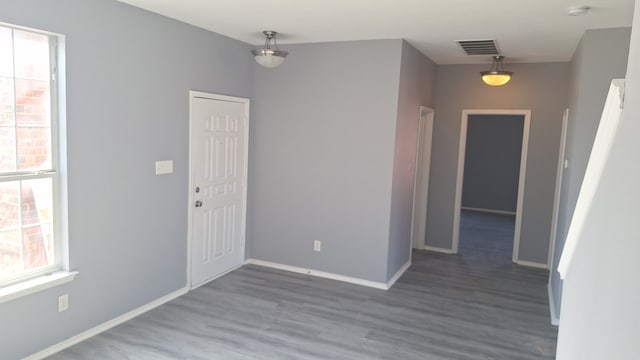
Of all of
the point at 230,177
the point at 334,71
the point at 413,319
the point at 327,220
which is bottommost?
the point at 413,319

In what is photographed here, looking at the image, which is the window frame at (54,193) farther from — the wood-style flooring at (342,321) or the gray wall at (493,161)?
the gray wall at (493,161)

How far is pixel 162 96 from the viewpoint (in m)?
3.88

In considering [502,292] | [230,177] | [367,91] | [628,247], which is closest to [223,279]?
[230,177]

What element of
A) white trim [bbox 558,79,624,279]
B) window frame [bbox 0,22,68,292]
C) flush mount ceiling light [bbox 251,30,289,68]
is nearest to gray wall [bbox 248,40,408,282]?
flush mount ceiling light [bbox 251,30,289,68]

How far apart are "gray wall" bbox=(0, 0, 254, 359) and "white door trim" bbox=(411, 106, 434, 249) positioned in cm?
297

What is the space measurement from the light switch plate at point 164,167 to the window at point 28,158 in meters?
0.89

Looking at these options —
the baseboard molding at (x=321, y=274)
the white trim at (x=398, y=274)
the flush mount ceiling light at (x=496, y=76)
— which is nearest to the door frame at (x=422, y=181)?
the white trim at (x=398, y=274)

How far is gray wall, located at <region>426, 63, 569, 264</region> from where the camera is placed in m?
5.47

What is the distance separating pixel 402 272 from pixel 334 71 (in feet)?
7.83

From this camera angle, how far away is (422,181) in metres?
6.19

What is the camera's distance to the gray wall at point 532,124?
547cm

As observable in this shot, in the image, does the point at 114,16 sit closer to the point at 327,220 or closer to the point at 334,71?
the point at 334,71

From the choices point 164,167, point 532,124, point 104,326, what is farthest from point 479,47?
point 104,326

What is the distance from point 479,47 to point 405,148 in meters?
1.28
